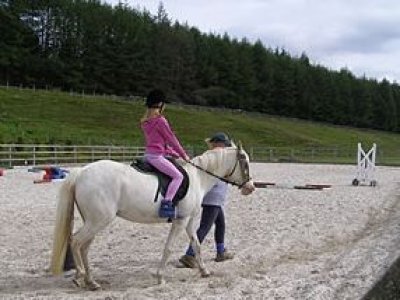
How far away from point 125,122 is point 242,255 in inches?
2369

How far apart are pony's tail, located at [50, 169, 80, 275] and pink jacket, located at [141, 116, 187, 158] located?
97cm

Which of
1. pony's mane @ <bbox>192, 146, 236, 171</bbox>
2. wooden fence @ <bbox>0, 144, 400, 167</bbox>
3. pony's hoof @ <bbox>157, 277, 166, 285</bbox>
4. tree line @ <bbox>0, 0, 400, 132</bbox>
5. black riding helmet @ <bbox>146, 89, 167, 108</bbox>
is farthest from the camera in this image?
tree line @ <bbox>0, 0, 400, 132</bbox>

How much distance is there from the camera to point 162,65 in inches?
3885

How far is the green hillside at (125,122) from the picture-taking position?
58.2 metres

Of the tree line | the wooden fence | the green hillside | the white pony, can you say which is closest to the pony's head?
the white pony

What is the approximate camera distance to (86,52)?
93.6 m

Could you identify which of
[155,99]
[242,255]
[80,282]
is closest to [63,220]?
[80,282]

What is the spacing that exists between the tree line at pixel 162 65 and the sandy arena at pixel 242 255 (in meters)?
73.1

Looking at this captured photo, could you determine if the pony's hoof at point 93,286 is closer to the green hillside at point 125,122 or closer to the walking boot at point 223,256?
the walking boot at point 223,256

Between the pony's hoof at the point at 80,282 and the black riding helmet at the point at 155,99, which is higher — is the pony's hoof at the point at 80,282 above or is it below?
below

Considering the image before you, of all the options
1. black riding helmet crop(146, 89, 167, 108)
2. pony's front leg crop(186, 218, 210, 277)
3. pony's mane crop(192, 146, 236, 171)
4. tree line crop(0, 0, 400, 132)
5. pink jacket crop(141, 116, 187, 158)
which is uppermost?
tree line crop(0, 0, 400, 132)

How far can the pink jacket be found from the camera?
25.5 feet

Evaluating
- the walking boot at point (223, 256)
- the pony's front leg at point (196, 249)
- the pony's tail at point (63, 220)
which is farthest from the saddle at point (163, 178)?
the walking boot at point (223, 256)

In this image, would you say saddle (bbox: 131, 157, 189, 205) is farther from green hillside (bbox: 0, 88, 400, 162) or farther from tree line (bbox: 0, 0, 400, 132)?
tree line (bbox: 0, 0, 400, 132)
